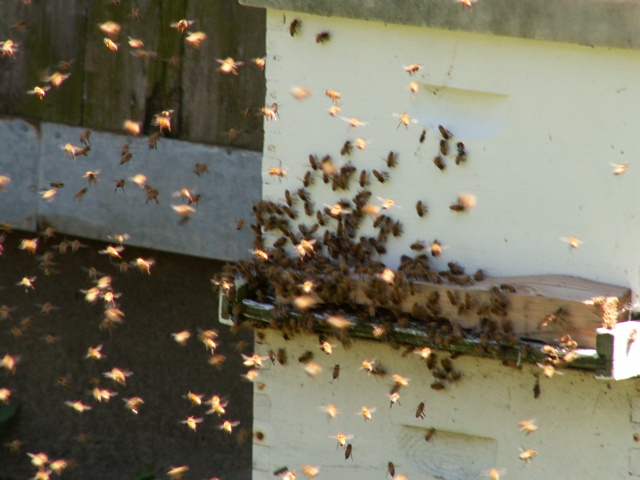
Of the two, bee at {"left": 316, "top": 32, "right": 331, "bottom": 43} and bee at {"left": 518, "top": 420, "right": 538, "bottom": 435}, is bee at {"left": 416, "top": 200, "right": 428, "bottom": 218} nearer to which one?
bee at {"left": 316, "top": 32, "right": 331, "bottom": 43}

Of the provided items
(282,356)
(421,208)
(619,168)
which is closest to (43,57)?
(282,356)

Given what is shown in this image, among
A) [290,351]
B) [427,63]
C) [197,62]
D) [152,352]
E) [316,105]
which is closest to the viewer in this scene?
[427,63]

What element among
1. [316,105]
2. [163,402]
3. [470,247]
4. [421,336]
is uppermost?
Result: [316,105]

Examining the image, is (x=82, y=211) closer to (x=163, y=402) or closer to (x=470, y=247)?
(x=163, y=402)

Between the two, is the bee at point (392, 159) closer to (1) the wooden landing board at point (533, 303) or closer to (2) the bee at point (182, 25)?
(1) the wooden landing board at point (533, 303)

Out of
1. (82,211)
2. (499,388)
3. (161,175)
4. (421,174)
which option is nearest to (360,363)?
(499,388)

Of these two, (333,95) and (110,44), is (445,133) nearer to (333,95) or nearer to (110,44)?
(333,95)

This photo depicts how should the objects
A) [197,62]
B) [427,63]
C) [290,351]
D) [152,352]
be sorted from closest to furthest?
[427,63] → [290,351] → [197,62] → [152,352]
